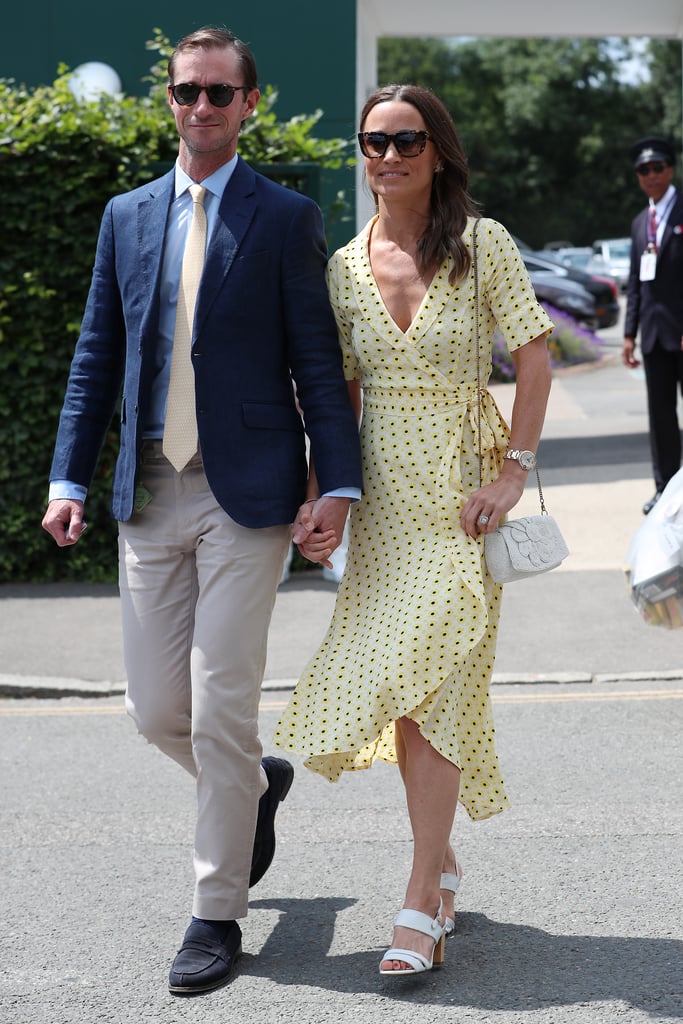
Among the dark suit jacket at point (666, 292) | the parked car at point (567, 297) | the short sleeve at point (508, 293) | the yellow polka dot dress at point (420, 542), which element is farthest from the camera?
the parked car at point (567, 297)

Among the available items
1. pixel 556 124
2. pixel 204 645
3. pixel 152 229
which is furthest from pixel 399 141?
A: pixel 556 124

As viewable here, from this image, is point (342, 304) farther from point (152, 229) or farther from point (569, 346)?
point (569, 346)

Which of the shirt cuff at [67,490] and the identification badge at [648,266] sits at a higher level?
the identification badge at [648,266]

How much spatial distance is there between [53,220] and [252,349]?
5.25 meters

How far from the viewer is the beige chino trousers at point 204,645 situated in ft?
12.2

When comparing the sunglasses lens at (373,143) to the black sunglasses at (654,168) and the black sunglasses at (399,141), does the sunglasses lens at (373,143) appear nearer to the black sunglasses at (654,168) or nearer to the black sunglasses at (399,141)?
the black sunglasses at (399,141)

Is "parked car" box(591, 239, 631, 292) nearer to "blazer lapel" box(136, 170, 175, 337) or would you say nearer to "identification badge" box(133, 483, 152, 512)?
"blazer lapel" box(136, 170, 175, 337)

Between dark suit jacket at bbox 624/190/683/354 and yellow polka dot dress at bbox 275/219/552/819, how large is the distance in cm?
609

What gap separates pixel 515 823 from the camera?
4871mm

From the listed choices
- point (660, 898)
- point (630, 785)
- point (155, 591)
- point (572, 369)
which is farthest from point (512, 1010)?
point (572, 369)

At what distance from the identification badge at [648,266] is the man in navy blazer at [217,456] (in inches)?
249

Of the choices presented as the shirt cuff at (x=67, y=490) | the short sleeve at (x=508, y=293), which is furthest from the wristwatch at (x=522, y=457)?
the shirt cuff at (x=67, y=490)

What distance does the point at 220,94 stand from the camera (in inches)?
149

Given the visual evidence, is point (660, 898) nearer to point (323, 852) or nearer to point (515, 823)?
point (515, 823)
